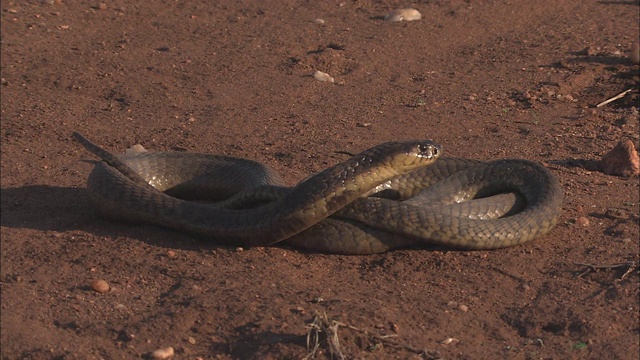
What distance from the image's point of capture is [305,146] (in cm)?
854

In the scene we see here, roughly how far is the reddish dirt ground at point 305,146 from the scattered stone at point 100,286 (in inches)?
1.8

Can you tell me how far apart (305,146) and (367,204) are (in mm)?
2087

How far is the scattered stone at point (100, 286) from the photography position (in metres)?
5.86

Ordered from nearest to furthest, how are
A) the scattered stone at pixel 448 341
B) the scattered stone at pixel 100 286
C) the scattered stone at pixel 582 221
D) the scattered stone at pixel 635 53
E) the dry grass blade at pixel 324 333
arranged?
the dry grass blade at pixel 324 333 < the scattered stone at pixel 448 341 < the scattered stone at pixel 100 286 < the scattered stone at pixel 582 221 < the scattered stone at pixel 635 53

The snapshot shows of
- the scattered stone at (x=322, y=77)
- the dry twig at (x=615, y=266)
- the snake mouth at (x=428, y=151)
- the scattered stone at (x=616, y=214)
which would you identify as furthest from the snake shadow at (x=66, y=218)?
the scattered stone at (x=322, y=77)

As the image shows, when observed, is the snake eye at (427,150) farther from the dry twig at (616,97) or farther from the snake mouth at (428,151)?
the dry twig at (616,97)

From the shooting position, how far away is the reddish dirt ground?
5500mm

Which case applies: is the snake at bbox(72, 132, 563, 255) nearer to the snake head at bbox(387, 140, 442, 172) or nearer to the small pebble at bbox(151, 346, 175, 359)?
the snake head at bbox(387, 140, 442, 172)

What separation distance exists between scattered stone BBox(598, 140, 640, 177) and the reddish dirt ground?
77 mm

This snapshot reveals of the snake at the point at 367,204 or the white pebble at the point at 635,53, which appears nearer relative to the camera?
the snake at the point at 367,204

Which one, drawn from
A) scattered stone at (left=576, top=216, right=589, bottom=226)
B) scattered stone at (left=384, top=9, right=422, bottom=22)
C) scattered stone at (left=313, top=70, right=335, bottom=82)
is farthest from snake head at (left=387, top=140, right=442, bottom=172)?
scattered stone at (left=384, top=9, right=422, bottom=22)

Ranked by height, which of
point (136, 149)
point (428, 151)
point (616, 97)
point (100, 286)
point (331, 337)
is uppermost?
point (428, 151)

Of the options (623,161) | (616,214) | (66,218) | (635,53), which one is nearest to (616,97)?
(635,53)

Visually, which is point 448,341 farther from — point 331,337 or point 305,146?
point 305,146
